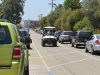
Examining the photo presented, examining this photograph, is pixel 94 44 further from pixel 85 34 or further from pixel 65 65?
pixel 85 34

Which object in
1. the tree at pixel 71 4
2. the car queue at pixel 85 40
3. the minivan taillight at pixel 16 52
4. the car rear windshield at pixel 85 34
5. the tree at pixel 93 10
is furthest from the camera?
the tree at pixel 71 4

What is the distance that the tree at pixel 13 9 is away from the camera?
329ft

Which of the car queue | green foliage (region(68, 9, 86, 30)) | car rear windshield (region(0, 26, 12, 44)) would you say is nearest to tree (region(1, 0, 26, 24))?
green foliage (region(68, 9, 86, 30))

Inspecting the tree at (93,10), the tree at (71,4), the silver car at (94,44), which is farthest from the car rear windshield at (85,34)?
the tree at (71,4)

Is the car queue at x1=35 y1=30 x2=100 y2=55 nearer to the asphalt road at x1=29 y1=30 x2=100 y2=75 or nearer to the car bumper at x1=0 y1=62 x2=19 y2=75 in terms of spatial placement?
the asphalt road at x1=29 y1=30 x2=100 y2=75

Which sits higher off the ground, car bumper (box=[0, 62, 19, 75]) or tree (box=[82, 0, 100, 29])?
tree (box=[82, 0, 100, 29])

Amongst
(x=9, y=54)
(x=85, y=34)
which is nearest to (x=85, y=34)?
(x=85, y=34)

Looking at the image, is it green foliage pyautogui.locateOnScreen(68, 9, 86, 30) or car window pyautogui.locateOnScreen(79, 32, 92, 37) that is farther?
green foliage pyautogui.locateOnScreen(68, 9, 86, 30)

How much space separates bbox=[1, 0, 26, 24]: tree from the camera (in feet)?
329

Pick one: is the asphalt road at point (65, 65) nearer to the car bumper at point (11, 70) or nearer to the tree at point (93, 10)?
the car bumper at point (11, 70)

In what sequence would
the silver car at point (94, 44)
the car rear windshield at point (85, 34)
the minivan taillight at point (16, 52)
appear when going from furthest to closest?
the car rear windshield at point (85, 34) < the silver car at point (94, 44) < the minivan taillight at point (16, 52)

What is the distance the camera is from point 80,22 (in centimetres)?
5894

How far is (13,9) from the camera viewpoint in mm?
100750

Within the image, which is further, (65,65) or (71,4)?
Result: (71,4)
